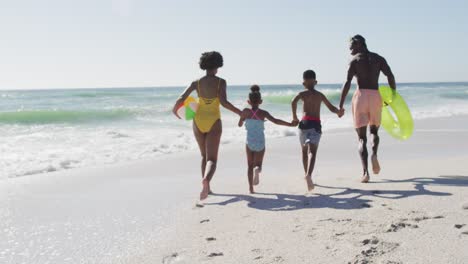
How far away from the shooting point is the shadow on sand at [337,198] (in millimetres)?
4254

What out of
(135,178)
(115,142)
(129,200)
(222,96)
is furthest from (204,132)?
(115,142)

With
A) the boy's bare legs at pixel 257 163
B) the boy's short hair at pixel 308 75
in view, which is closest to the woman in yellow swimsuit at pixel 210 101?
the boy's bare legs at pixel 257 163

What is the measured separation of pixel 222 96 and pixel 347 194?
5.57 ft

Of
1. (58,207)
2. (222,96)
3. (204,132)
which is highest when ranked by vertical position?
(222,96)

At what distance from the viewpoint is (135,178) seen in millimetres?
6168

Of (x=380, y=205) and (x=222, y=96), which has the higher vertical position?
(x=222, y=96)

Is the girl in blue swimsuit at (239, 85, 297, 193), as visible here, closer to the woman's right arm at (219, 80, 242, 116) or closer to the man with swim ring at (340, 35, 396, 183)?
the woman's right arm at (219, 80, 242, 116)

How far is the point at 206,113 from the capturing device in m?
5.00

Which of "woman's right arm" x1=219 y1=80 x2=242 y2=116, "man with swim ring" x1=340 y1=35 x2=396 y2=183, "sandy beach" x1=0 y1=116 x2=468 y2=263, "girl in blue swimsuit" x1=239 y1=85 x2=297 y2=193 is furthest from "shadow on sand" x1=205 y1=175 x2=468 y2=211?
"woman's right arm" x1=219 y1=80 x2=242 y2=116

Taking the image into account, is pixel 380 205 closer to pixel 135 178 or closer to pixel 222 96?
pixel 222 96

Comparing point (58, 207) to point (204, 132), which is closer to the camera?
point (58, 207)

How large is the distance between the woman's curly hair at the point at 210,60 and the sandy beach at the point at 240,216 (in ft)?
4.78

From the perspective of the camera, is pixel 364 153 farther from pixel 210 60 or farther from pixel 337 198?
pixel 210 60

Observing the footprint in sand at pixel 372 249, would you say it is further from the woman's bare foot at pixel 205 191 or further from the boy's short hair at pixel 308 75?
the boy's short hair at pixel 308 75
